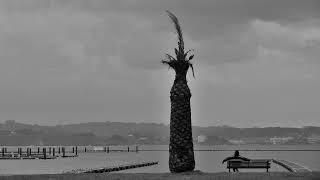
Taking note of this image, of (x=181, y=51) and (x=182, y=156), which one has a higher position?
(x=181, y=51)

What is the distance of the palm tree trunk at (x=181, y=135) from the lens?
29.8 m

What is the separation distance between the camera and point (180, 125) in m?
30.1

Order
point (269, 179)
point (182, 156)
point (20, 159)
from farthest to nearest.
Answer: point (20, 159), point (182, 156), point (269, 179)

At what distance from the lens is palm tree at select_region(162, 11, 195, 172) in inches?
1176

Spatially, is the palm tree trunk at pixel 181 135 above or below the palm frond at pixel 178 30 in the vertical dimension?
below

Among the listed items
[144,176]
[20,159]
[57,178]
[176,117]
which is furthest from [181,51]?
[20,159]

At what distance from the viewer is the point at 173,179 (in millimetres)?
25859

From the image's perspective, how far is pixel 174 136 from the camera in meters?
30.0

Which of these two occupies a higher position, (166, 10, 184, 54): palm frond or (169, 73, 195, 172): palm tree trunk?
(166, 10, 184, 54): palm frond

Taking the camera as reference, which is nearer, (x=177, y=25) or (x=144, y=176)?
(x=144, y=176)

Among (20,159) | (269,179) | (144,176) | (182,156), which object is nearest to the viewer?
(269,179)

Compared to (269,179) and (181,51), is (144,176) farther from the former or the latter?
(181,51)

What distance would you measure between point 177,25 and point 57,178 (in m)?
9.65

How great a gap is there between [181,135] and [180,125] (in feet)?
1.57
